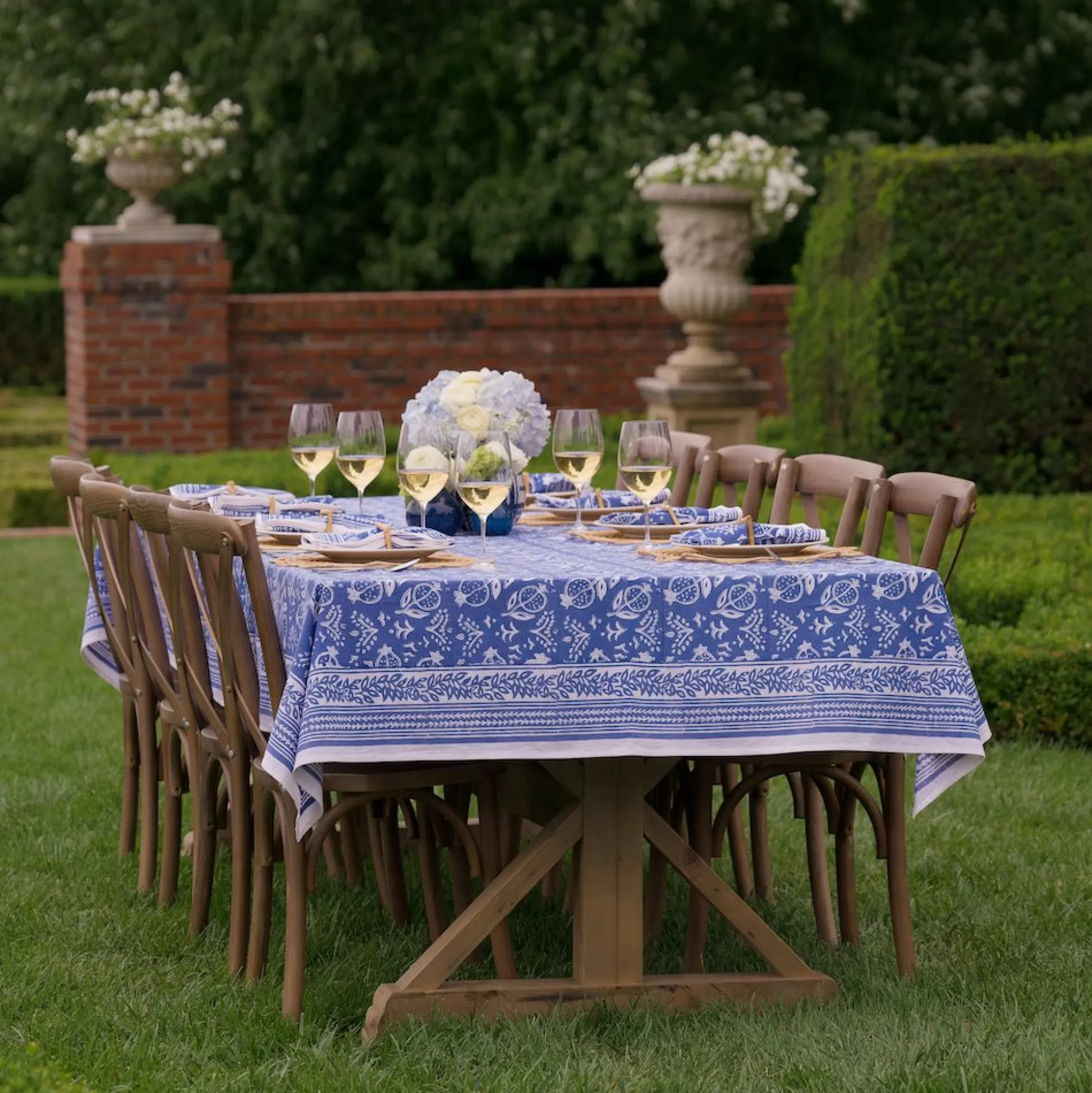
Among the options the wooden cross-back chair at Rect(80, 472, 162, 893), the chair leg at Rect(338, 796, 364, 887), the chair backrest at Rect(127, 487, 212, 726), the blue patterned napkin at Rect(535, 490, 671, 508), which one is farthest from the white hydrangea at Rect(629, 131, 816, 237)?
the chair backrest at Rect(127, 487, 212, 726)

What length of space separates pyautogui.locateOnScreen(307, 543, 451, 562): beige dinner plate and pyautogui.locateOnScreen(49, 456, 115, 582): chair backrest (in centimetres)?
127

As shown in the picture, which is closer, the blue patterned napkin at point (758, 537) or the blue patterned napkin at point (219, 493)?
the blue patterned napkin at point (758, 537)

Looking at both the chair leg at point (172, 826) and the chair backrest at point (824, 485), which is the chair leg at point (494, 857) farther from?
the chair backrest at point (824, 485)

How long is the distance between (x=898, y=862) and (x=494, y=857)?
34.8 inches

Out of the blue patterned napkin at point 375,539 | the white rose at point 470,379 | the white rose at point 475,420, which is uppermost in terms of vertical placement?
the white rose at point 470,379

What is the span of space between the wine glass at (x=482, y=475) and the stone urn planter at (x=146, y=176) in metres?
9.51

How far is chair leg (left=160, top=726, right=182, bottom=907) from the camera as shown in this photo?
5332 mm

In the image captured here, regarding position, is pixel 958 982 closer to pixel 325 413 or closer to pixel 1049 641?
pixel 325 413

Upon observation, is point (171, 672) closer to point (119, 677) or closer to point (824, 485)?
point (119, 677)

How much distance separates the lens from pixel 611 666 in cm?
422

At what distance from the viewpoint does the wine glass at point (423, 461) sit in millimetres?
4688

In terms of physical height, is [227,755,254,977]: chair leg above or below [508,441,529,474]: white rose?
below

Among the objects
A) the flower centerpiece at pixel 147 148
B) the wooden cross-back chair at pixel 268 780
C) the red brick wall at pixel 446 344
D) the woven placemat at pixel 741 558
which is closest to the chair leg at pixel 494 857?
the wooden cross-back chair at pixel 268 780

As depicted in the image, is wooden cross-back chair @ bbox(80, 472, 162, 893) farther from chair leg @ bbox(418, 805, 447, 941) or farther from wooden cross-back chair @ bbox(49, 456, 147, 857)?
chair leg @ bbox(418, 805, 447, 941)
